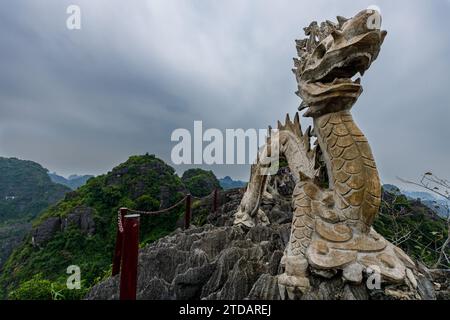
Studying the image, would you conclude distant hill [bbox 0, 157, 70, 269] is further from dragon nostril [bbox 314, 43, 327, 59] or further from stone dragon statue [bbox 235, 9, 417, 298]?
dragon nostril [bbox 314, 43, 327, 59]

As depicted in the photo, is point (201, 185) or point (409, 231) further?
point (201, 185)

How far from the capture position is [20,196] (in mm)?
34656

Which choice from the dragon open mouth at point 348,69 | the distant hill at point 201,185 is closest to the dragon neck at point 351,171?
the dragon open mouth at point 348,69

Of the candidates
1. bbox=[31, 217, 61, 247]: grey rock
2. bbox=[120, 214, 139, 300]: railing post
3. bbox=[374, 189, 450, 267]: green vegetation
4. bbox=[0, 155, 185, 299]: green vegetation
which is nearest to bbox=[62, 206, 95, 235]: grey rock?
bbox=[0, 155, 185, 299]: green vegetation

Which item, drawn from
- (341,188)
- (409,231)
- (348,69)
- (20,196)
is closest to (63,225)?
(409,231)

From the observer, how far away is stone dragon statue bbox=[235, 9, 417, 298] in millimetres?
2012

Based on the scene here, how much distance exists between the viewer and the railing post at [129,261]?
1.70 meters

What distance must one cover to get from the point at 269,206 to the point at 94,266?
11.4m

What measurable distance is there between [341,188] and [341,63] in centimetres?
104

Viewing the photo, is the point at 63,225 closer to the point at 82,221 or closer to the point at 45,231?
the point at 45,231

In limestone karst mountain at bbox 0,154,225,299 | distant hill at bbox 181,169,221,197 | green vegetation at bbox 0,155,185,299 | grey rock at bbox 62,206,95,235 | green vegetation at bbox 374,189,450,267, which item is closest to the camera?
green vegetation at bbox 374,189,450,267

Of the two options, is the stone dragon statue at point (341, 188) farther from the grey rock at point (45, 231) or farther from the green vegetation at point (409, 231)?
the grey rock at point (45, 231)

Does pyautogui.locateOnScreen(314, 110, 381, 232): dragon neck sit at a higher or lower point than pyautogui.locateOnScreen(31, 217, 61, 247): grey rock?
higher
